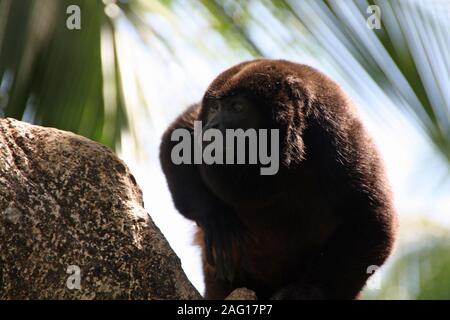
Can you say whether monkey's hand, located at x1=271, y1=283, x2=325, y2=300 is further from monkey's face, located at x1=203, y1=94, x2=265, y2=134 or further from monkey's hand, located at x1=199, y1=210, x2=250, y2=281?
monkey's face, located at x1=203, y1=94, x2=265, y2=134

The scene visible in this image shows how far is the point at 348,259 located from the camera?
4.10 meters

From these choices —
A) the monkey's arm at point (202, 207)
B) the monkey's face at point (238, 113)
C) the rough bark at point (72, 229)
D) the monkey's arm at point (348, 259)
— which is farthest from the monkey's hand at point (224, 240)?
the rough bark at point (72, 229)

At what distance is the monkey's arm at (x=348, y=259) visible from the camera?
403 centimetres

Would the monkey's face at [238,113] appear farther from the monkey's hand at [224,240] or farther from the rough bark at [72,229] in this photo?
the rough bark at [72,229]

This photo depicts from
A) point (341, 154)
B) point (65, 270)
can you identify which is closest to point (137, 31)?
point (341, 154)

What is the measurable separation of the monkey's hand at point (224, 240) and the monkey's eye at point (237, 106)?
0.61 metres

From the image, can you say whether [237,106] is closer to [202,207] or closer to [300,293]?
[202,207]

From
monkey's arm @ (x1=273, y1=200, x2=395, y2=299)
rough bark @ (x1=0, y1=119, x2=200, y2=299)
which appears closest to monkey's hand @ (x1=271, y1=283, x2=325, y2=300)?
monkey's arm @ (x1=273, y1=200, x2=395, y2=299)

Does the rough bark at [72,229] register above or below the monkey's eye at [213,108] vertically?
below

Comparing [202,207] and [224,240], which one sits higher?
[202,207]

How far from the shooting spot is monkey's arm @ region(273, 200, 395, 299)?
4.03 m

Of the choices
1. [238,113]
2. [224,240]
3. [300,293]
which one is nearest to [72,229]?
[224,240]

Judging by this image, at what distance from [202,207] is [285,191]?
51cm

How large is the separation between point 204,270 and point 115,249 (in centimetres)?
145
